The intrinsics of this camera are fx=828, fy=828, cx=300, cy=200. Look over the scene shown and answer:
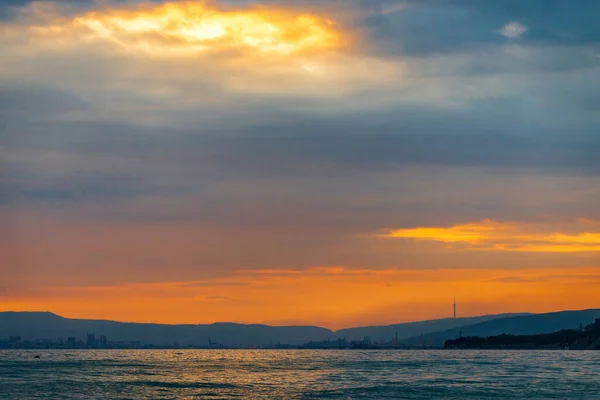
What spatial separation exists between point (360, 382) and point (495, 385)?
24213 mm

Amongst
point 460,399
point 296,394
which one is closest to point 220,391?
point 296,394

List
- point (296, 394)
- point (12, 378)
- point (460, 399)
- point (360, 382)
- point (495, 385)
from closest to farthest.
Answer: point (460, 399), point (296, 394), point (495, 385), point (360, 382), point (12, 378)

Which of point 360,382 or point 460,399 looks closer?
point 460,399

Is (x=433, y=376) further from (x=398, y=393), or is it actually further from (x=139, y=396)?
(x=139, y=396)

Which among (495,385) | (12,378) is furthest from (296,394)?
(12,378)

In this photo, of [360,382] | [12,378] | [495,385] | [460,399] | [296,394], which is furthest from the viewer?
[12,378]

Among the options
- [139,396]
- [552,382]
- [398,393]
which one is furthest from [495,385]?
[139,396]

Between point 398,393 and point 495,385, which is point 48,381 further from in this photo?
point 495,385

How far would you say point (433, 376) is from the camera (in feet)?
549

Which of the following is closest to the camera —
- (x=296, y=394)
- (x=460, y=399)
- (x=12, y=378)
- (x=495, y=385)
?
(x=460, y=399)

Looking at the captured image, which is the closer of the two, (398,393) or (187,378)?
(398,393)

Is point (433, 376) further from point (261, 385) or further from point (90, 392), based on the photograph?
point (90, 392)

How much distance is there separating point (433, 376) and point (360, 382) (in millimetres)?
24284

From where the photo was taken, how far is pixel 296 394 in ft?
404
